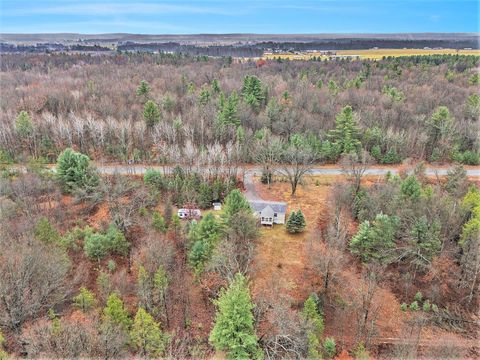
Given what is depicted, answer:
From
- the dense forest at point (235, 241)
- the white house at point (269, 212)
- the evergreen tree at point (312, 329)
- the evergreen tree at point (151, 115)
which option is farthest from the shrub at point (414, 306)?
the evergreen tree at point (151, 115)

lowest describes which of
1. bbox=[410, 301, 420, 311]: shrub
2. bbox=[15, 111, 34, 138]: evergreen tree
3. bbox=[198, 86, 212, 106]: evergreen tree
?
bbox=[410, 301, 420, 311]: shrub

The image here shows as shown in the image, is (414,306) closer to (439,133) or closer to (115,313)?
(115,313)

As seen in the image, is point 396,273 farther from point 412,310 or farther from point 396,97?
point 396,97

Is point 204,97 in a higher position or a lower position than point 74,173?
higher

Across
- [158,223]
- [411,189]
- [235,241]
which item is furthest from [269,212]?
[411,189]

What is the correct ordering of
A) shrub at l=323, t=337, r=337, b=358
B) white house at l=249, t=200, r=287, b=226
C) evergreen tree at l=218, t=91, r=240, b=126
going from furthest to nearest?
1. evergreen tree at l=218, t=91, r=240, b=126
2. white house at l=249, t=200, r=287, b=226
3. shrub at l=323, t=337, r=337, b=358

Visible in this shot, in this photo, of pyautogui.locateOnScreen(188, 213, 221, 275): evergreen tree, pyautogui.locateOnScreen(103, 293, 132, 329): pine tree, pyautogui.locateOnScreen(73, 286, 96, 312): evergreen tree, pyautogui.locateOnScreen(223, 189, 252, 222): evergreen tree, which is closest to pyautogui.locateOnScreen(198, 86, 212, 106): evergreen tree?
pyautogui.locateOnScreen(223, 189, 252, 222): evergreen tree

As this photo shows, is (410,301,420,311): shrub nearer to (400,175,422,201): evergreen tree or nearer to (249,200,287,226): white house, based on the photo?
(400,175,422,201): evergreen tree
